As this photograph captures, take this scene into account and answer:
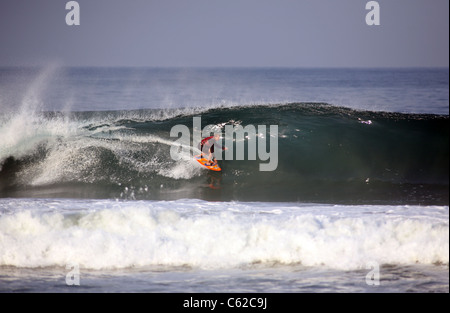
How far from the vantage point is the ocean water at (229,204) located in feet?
20.2

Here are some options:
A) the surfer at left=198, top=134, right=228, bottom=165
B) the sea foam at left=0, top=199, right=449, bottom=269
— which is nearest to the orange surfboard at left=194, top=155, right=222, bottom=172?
the surfer at left=198, top=134, right=228, bottom=165

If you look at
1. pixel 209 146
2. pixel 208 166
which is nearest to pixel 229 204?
pixel 208 166

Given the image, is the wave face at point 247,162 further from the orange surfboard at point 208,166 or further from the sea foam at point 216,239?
the sea foam at point 216,239

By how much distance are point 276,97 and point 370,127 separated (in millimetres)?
11751

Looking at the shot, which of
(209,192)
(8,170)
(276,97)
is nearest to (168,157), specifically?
(209,192)

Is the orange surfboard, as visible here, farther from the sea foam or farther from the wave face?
the sea foam

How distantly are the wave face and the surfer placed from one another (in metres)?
0.29

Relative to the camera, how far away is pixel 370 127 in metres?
12.0

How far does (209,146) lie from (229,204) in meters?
2.93

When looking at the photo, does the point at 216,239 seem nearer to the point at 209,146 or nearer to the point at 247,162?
the point at 247,162

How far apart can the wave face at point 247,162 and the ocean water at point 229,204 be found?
4 cm

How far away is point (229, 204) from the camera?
8695mm
